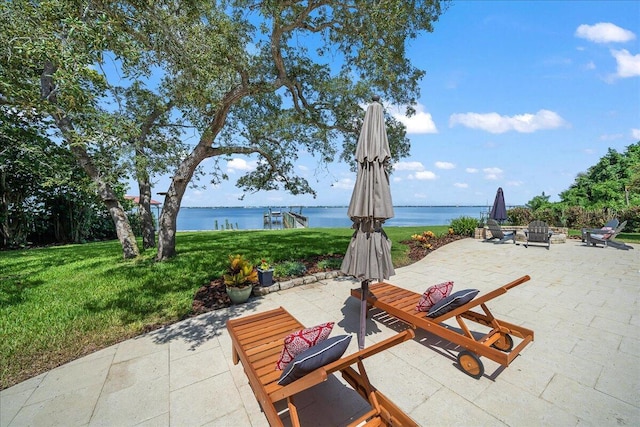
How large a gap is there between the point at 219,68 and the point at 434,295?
20.7 ft

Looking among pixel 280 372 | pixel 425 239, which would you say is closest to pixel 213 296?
pixel 280 372

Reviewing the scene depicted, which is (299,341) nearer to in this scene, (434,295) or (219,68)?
(434,295)

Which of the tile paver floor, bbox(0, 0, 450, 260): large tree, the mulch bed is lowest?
the tile paver floor

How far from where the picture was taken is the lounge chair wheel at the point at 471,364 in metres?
2.92

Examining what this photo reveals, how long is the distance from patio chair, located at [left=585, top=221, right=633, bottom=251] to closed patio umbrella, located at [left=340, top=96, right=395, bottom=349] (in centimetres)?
1274

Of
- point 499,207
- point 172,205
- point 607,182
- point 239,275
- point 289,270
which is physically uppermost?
point 607,182

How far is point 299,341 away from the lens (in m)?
2.33

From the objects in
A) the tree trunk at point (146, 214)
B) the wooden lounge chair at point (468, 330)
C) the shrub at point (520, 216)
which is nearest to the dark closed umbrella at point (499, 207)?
the shrub at point (520, 216)

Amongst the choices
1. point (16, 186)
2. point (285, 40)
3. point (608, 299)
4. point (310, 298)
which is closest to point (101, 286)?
point (310, 298)

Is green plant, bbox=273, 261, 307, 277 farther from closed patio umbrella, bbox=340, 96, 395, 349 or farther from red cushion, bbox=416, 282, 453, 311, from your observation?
red cushion, bbox=416, 282, 453, 311

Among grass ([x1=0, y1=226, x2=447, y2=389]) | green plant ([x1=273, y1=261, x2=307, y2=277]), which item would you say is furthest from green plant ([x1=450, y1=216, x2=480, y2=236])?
green plant ([x1=273, y1=261, x2=307, y2=277])

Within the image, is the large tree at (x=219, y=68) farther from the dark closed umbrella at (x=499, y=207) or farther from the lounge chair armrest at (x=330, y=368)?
the dark closed umbrella at (x=499, y=207)

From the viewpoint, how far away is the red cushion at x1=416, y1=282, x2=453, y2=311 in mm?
3633

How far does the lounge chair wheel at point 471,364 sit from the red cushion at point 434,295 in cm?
74
